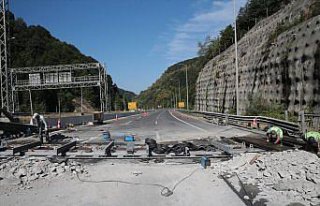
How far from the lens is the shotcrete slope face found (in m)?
26.8

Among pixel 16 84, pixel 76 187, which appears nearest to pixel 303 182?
pixel 76 187

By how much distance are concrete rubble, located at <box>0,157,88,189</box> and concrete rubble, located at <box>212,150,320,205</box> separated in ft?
13.0

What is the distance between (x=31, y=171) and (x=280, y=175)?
609 centimetres

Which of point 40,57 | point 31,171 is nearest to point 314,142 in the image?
point 31,171

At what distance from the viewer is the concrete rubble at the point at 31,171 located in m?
9.34

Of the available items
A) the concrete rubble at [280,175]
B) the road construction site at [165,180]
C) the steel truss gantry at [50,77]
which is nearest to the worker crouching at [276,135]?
the road construction site at [165,180]

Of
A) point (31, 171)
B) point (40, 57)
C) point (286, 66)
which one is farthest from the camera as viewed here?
point (40, 57)

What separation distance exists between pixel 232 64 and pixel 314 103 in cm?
3374

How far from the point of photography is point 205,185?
8.73 m

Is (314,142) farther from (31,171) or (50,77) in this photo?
(50,77)

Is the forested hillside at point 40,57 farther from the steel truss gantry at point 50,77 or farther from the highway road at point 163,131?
the highway road at point 163,131

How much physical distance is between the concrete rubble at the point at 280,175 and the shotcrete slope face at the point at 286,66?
16124 mm

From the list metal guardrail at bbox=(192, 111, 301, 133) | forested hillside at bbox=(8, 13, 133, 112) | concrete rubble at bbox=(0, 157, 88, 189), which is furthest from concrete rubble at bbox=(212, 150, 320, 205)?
forested hillside at bbox=(8, 13, 133, 112)

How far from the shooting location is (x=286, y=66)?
3183 centimetres
